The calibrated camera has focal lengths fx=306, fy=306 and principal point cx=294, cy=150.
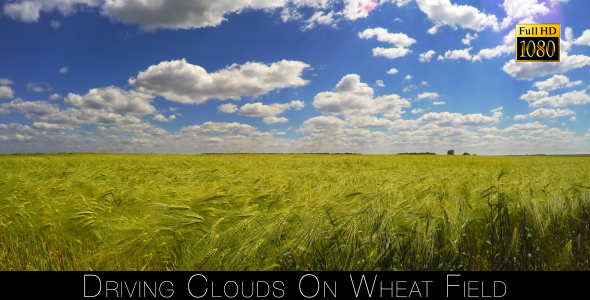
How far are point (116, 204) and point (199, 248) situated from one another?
1776 millimetres

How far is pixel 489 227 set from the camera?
2.52 metres

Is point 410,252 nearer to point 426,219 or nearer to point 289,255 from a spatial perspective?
point 426,219

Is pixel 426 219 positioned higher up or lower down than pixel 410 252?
higher up

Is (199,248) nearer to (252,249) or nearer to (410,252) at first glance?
(252,249)
